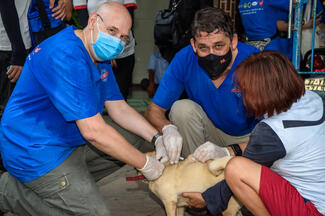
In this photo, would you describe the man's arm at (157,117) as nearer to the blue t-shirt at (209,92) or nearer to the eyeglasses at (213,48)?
the blue t-shirt at (209,92)

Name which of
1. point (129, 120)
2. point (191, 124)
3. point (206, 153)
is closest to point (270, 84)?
point (206, 153)

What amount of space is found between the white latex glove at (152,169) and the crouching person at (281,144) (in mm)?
456

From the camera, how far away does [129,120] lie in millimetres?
2348

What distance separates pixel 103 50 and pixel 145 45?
497 cm

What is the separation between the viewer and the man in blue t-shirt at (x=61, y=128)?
170 centimetres

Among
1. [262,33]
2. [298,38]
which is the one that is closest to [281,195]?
[298,38]

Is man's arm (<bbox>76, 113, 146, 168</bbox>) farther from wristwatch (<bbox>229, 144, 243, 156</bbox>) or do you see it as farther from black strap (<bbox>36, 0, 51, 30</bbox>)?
black strap (<bbox>36, 0, 51, 30</bbox>)

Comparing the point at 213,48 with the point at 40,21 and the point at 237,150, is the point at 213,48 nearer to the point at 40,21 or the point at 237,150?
the point at 237,150

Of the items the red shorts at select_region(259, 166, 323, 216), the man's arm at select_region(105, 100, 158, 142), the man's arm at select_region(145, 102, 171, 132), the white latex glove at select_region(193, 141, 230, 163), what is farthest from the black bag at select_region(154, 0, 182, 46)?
the red shorts at select_region(259, 166, 323, 216)

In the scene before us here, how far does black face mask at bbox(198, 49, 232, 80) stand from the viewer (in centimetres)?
229

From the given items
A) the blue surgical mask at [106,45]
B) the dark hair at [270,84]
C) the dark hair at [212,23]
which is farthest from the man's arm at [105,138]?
the dark hair at [212,23]

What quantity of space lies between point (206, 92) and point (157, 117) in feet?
1.36

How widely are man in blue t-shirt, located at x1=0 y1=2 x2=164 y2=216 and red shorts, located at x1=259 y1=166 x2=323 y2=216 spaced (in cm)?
62

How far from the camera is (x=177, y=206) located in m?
2.04
